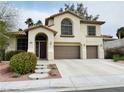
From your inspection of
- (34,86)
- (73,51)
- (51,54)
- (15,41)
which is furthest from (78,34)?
(34,86)

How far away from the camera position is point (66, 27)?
96.8 ft

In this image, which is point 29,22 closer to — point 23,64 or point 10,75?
point 23,64

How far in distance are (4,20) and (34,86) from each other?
15580 mm

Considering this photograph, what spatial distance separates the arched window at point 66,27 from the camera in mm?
29295

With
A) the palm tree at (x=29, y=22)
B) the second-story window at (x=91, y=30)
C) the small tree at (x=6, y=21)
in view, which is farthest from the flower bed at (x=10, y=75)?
the palm tree at (x=29, y=22)

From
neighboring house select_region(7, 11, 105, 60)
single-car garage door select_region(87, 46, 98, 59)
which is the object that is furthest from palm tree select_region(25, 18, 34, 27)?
single-car garage door select_region(87, 46, 98, 59)

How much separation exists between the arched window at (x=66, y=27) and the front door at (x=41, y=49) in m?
3.32

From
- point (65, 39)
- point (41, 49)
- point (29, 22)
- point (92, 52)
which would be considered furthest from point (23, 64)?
point (29, 22)

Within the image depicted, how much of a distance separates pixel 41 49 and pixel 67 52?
3860mm

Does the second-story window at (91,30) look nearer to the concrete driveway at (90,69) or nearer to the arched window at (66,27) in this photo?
the arched window at (66,27)

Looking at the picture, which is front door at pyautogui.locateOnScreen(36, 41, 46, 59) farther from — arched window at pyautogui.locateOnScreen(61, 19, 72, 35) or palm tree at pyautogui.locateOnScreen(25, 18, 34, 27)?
palm tree at pyautogui.locateOnScreen(25, 18, 34, 27)

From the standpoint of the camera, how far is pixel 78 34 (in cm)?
2958

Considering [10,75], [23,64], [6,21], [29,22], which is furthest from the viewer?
[29,22]

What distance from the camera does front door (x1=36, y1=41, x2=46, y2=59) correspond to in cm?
2775
